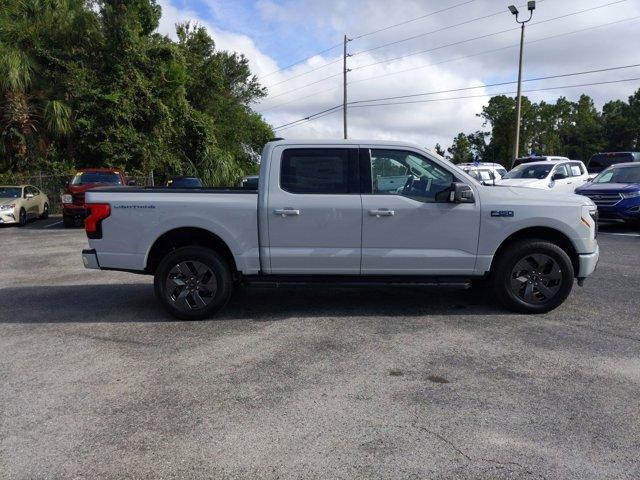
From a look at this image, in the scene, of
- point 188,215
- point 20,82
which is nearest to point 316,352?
point 188,215

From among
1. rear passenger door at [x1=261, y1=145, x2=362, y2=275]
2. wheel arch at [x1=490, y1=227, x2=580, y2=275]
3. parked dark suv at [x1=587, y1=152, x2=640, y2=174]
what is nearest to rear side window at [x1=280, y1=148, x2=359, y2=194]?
rear passenger door at [x1=261, y1=145, x2=362, y2=275]

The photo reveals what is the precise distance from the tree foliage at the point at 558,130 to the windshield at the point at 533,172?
166 feet

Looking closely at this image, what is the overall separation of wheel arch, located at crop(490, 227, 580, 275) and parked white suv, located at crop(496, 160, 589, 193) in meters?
10.8

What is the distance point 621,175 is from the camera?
48.9ft

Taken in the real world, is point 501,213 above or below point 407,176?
below

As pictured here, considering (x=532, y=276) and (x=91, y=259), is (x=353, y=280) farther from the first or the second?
(x=91, y=259)

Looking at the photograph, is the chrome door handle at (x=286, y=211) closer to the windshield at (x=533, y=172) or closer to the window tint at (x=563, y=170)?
the windshield at (x=533, y=172)

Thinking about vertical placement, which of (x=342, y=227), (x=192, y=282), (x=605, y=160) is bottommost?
(x=192, y=282)

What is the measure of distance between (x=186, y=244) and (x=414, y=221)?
2.57 meters

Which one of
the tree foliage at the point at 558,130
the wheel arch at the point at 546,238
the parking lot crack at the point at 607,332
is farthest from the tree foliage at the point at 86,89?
the tree foliage at the point at 558,130

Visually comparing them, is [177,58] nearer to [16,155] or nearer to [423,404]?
[16,155]

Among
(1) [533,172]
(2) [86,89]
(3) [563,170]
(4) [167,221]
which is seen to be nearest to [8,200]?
(2) [86,89]

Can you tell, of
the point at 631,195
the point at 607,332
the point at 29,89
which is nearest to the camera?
the point at 607,332

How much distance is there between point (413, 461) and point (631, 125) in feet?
250
